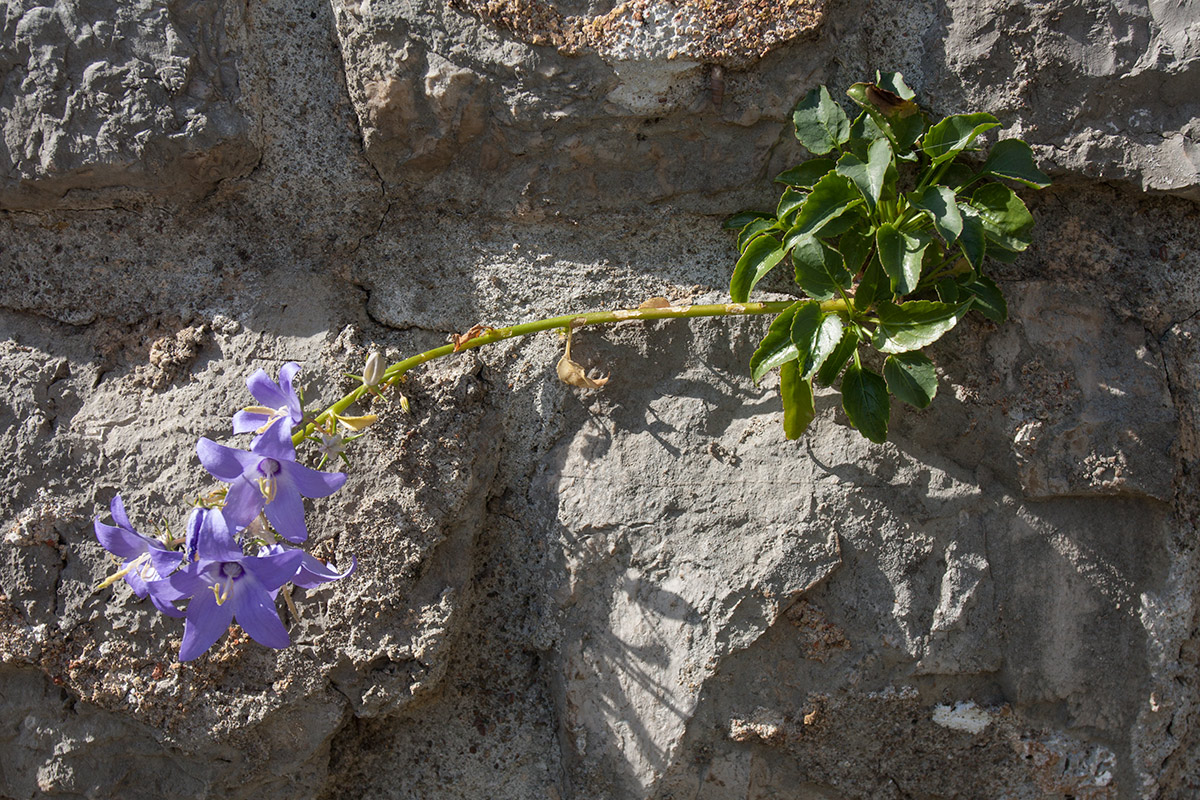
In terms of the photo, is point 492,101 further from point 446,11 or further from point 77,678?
point 77,678

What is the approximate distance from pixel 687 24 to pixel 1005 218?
1.64 feet

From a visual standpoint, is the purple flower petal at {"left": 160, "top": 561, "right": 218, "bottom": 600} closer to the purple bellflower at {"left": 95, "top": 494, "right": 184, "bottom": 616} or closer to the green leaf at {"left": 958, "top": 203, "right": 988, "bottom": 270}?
the purple bellflower at {"left": 95, "top": 494, "right": 184, "bottom": 616}

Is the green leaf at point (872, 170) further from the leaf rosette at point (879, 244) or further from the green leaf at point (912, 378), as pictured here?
the green leaf at point (912, 378)

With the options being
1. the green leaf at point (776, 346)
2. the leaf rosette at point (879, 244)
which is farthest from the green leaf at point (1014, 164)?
the green leaf at point (776, 346)

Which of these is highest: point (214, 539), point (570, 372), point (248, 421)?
point (570, 372)

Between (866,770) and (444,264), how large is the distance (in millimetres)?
950

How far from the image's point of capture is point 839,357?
4.21 ft

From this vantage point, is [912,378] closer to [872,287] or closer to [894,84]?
[872,287]

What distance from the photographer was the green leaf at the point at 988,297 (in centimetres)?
129

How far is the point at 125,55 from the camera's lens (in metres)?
1.31

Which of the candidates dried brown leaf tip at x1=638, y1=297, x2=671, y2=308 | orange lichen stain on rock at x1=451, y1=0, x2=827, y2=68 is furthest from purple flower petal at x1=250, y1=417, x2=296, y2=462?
orange lichen stain on rock at x1=451, y1=0, x2=827, y2=68

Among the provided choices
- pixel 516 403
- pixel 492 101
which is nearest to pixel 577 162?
pixel 492 101

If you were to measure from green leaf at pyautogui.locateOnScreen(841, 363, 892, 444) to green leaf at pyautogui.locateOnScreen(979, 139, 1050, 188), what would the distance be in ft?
1.05

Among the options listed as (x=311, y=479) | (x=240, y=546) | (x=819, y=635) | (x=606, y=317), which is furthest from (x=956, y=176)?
(x=240, y=546)
